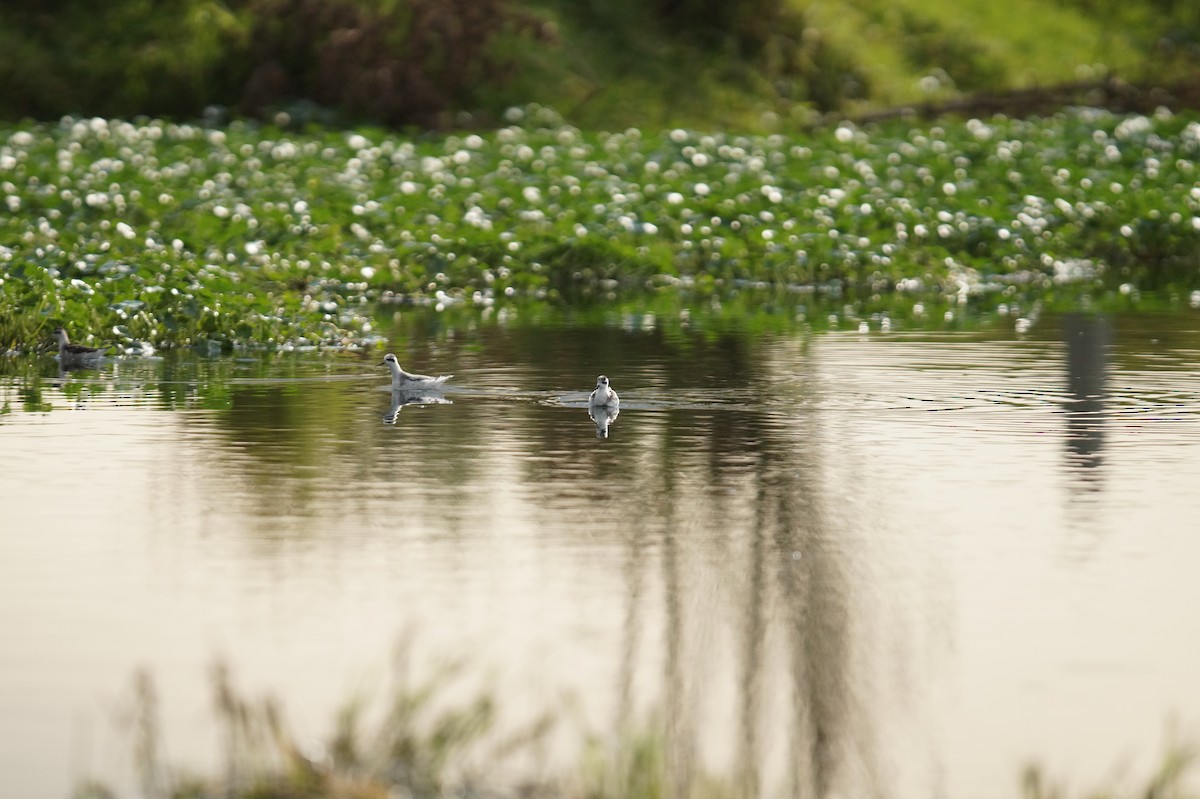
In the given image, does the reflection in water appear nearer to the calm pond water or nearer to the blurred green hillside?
the calm pond water

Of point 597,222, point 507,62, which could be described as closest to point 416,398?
point 597,222

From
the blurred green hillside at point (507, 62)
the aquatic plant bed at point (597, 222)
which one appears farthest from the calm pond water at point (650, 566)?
the blurred green hillside at point (507, 62)

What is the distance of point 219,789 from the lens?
243 inches

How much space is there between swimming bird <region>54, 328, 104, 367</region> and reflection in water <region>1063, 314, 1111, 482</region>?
6.77 meters

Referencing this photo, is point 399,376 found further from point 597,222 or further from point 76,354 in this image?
point 597,222

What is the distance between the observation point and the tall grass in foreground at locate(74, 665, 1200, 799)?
5.92 m

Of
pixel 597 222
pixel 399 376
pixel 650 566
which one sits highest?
pixel 597 222

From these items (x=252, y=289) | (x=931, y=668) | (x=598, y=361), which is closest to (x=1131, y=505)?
(x=931, y=668)

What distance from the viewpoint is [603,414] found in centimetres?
1426

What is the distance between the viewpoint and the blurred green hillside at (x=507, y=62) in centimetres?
4050

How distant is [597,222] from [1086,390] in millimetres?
13334

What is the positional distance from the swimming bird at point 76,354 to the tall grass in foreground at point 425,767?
11057mm

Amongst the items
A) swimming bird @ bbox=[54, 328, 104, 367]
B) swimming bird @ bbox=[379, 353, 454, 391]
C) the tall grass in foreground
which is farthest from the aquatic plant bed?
the tall grass in foreground

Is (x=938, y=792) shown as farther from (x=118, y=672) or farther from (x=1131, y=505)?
(x=1131, y=505)
